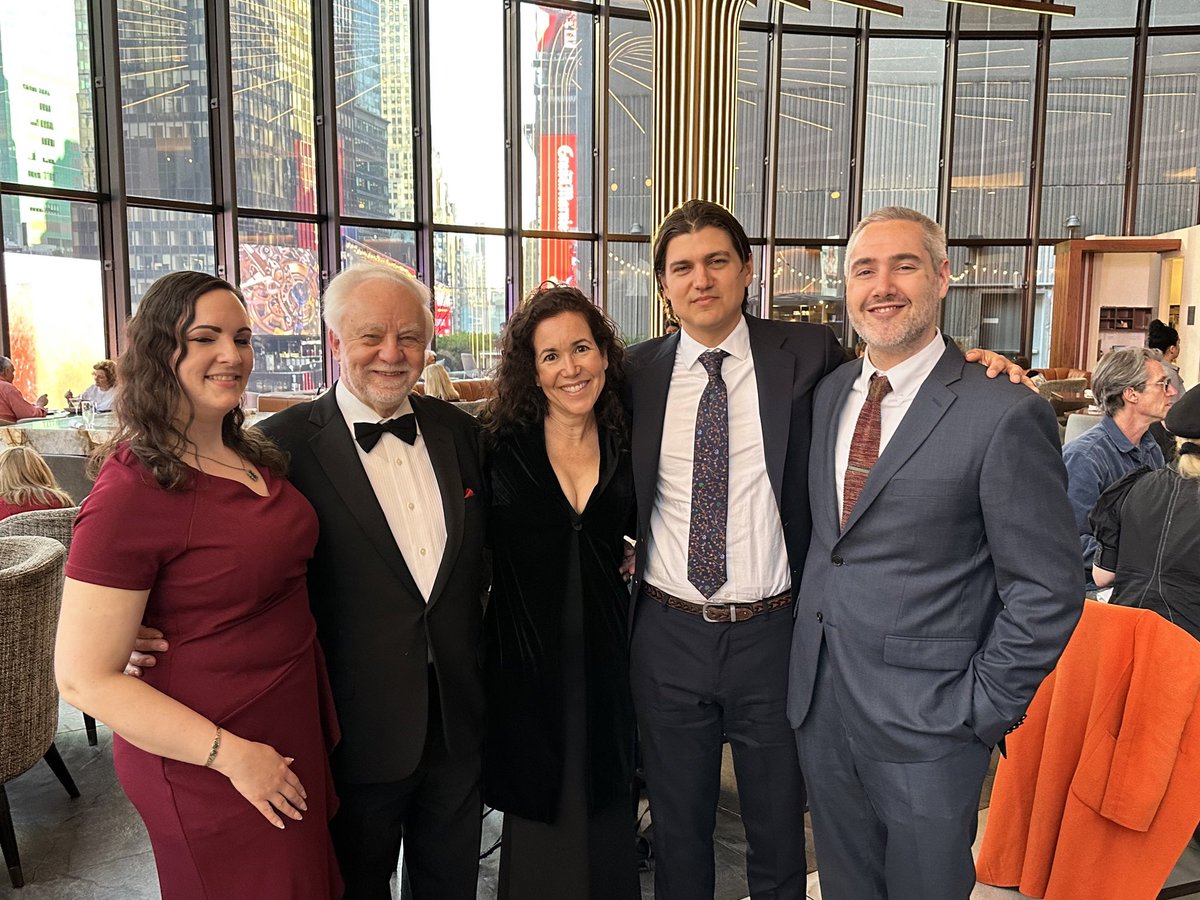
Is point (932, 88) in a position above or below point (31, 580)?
above

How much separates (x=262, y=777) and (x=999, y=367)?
160 centimetres

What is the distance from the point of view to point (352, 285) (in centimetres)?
198

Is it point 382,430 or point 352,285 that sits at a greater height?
point 352,285

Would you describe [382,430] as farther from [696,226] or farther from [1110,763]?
[1110,763]

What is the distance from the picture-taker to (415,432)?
2.00 m

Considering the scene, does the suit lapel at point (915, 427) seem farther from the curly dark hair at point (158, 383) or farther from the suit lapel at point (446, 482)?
the curly dark hair at point (158, 383)

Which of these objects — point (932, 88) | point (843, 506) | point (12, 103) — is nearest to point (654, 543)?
point (843, 506)

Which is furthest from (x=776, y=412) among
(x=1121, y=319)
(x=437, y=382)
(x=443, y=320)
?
(x=1121, y=319)

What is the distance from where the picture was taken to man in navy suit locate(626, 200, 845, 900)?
210 cm

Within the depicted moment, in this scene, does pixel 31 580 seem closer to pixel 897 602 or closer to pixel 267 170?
pixel 897 602

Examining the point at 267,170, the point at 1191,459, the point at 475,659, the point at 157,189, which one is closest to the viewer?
the point at 475,659

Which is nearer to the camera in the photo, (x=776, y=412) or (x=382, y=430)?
(x=382, y=430)

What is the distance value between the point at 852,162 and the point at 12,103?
1057 cm

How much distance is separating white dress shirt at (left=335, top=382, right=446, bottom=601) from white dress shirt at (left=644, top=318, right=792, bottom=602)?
0.54 m
